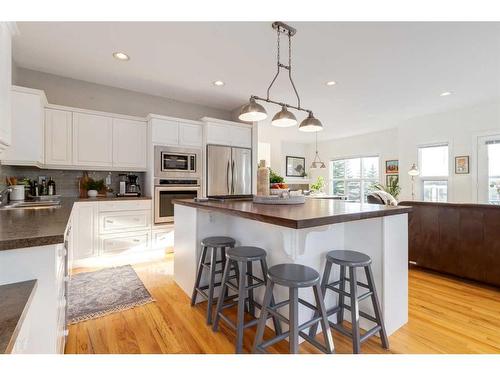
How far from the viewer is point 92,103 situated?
12.0ft

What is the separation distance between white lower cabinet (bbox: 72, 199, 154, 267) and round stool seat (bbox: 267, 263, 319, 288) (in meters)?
2.68

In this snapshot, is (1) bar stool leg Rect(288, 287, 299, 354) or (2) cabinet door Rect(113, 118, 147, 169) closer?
(1) bar stool leg Rect(288, 287, 299, 354)

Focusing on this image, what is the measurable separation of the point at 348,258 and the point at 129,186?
3.38m

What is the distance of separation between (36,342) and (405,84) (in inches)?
179

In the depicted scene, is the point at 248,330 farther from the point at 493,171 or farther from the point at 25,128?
the point at 493,171

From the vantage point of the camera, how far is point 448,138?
4.97 metres

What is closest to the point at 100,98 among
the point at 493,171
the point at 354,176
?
the point at 354,176

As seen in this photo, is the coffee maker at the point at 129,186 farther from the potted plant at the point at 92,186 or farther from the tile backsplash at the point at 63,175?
the potted plant at the point at 92,186

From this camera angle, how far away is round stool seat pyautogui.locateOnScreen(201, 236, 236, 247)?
213 cm

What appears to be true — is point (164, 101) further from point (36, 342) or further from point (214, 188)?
point (36, 342)

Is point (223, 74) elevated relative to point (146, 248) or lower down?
elevated

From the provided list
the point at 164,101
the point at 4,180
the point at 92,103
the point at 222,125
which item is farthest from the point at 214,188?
the point at 4,180

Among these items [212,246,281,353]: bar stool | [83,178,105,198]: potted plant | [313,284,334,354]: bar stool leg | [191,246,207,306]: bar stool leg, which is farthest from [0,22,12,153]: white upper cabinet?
[313,284,334,354]: bar stool leg

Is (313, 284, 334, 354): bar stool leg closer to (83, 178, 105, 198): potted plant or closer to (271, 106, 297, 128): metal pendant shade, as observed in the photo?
(271, 106, 297, 128): metal pendant shade
